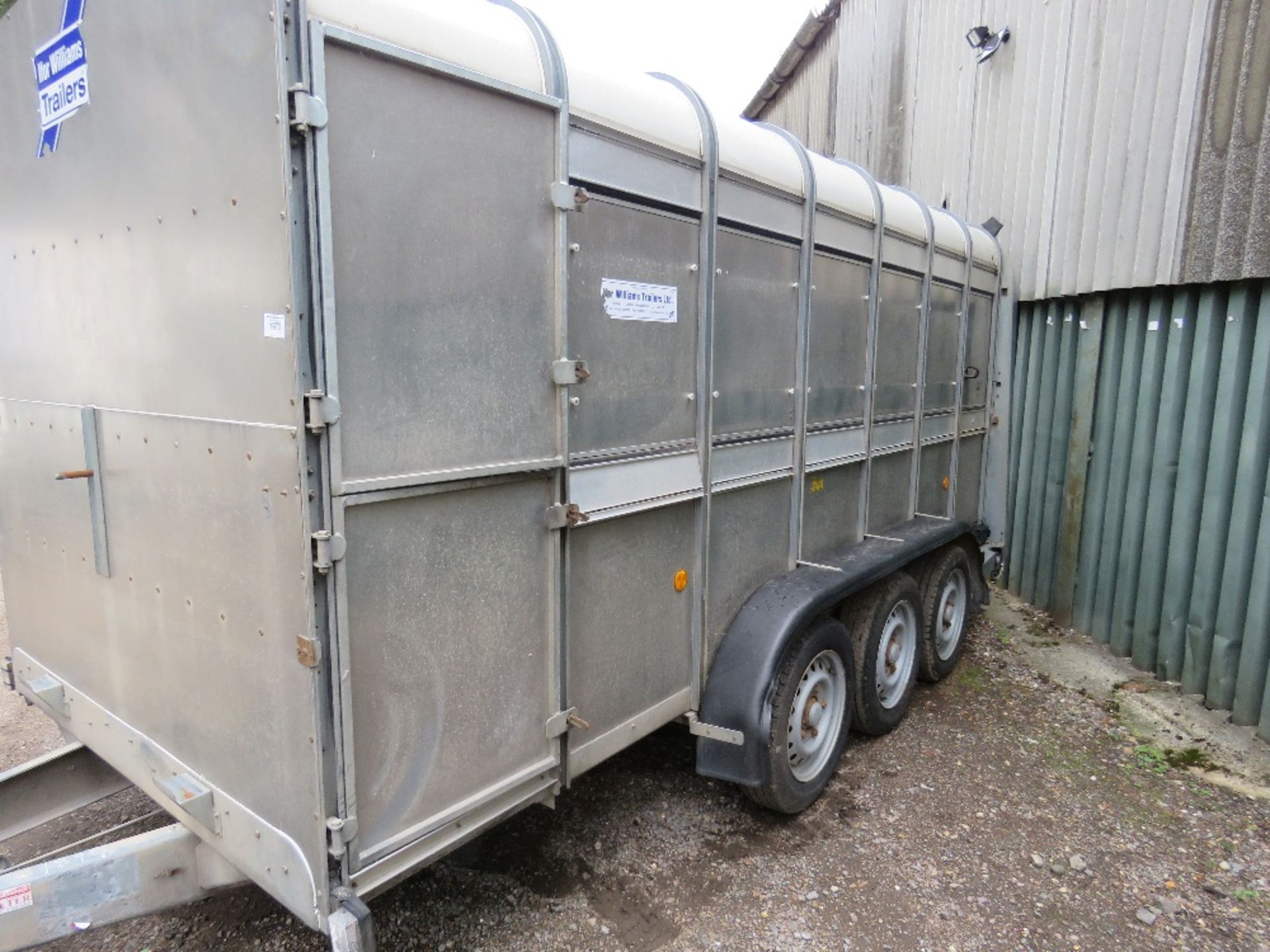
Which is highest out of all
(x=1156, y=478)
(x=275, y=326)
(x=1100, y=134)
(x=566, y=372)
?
(x=1100, y=134)

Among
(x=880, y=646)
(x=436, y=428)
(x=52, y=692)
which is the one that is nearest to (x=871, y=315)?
(x=880, y=646)

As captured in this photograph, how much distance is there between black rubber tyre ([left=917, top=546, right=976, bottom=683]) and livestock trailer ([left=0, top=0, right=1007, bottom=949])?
5.49 ft

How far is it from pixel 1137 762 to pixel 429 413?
411cm

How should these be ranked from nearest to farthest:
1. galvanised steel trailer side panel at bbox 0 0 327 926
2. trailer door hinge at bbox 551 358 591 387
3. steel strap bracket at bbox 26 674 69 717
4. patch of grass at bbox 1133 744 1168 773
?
galvanised steel trailer side panel at bbox 0 0 327 926, trailer door hinge at bbox 551 358 591 387, steel strap bracket at bbox 26 674 69 717, patch of grass at bbox 1133 744 1168 773

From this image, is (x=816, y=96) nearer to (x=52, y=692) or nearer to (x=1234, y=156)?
(x=1234, y=156)

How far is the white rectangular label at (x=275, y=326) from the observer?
6.00ft

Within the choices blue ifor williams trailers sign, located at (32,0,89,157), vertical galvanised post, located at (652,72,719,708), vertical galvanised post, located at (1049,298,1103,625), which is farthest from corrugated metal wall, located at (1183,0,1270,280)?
blue ifor williams trailers sign, located at (32,0,89,157)

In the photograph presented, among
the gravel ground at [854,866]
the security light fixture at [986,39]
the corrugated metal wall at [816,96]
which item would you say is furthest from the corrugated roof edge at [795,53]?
the gravel ground at [854,866]

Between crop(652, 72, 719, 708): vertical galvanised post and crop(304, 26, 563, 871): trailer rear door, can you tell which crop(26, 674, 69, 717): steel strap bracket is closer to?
crop(304, 26, 563, 871): trailer rear door

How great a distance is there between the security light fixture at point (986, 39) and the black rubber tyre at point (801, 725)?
18.5 ft

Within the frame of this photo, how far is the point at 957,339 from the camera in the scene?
212 inches

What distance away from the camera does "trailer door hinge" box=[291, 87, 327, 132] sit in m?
1.75

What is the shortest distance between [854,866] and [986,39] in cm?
680

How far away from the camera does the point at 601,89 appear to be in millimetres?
2518
